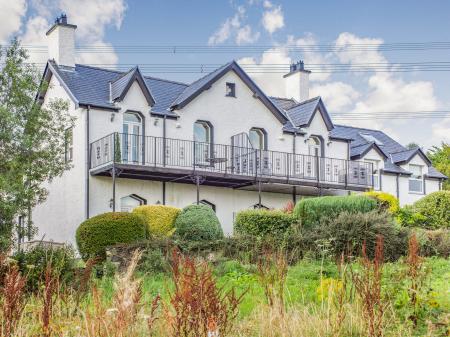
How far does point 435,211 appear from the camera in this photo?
24562 mm

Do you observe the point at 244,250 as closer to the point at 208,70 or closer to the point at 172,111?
the point at 172,111

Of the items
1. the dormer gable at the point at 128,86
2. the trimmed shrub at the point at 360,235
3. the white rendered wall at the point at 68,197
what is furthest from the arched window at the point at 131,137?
the trimmed shrub at the point at 360,235

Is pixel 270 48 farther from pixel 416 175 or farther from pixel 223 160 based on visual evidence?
pixel 223 160

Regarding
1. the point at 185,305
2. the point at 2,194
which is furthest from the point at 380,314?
the point at 2,194

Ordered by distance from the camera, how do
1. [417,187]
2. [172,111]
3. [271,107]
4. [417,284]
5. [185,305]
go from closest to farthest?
[185,305]
[417,284]
[172,111]
[271,107]
[417,187]

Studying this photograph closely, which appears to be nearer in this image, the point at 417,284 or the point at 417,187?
the point at 417,284

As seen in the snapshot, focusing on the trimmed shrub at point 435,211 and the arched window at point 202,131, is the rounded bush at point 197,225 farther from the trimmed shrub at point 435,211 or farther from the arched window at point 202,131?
the trimmed shrub at point 435,211

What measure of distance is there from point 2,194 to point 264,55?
25417 mm

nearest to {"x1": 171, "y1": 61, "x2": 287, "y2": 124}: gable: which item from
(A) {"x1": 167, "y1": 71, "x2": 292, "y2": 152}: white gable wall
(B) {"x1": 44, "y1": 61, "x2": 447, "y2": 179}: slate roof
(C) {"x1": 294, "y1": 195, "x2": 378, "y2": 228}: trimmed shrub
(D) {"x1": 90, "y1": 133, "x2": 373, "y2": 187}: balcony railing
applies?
(B) {"x1": 44, "y1": 61, "x2": 447, "y2": 179}: slate roof

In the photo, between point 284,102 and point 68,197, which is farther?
point 284,102

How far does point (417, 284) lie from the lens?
26.0 ft

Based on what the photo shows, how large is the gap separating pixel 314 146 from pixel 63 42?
11636mm

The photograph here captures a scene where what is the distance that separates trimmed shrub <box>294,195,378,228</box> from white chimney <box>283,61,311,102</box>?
14869mm

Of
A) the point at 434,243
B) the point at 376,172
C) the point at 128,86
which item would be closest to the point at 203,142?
the point at 128,86
